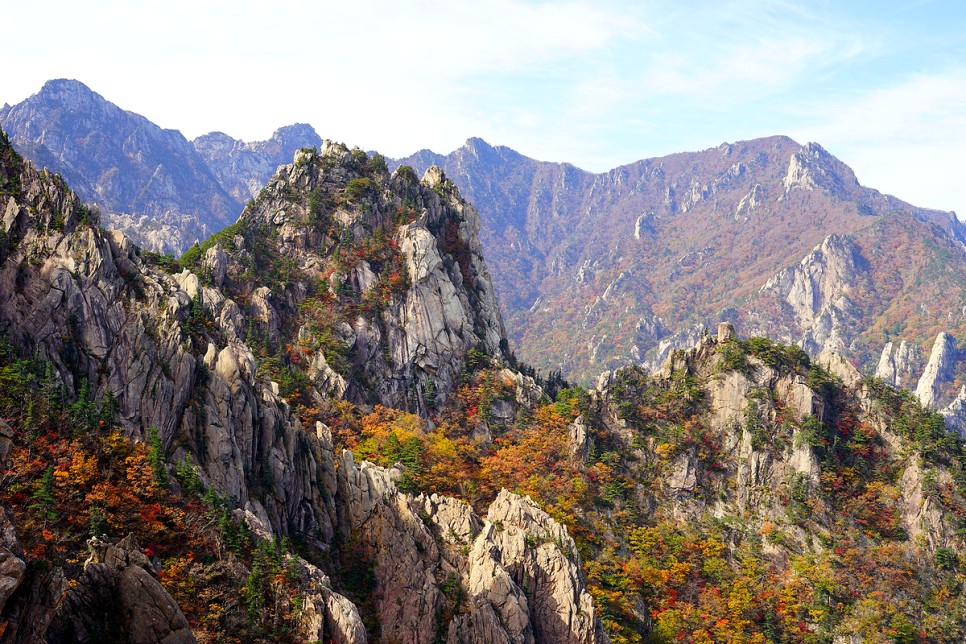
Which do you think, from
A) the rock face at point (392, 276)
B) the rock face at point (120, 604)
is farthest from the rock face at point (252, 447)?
the rock face at point (392, 276)

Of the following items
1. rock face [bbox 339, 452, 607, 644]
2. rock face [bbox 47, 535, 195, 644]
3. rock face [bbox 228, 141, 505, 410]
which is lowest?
rock face [bbox 339, 452, 607, 644]

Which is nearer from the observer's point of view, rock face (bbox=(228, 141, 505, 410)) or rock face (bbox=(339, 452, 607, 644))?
rock face (bbox=(339, 452, 607, 644))

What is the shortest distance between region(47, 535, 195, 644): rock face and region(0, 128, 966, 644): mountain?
95mm

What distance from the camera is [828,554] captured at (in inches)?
2505

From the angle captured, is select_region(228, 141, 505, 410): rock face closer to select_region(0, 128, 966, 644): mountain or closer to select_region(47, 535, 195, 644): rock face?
select_region(0, 128, 966, 644): mountain

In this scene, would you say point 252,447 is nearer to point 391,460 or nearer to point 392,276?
point 391,460

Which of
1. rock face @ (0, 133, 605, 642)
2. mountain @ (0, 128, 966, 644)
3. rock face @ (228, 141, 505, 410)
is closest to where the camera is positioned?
mountain @ (0, 128, 966, 644)

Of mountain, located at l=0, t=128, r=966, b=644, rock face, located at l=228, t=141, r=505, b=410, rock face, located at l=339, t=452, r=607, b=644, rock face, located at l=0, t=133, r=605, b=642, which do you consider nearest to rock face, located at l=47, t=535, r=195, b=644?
mountain, located at l=0, t=128, r=966, b=644

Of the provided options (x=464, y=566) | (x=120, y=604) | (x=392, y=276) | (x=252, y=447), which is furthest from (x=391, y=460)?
(x=120, y=604)

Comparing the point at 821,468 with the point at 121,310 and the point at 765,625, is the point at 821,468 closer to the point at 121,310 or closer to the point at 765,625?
the point at 765,625

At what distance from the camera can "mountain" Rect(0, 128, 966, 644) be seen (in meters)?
28.9

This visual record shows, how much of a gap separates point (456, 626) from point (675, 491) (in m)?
38.9

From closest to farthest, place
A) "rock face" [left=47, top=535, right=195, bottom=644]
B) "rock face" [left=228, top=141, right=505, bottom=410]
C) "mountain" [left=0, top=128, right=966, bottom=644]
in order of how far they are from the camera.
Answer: "rock face" [left=47, top=535, right=195, bottom=644], "mountain" [left=0, top=128, right=966, bottom=644], "rock face" [left=228, top=141, right=505, bottom=410]

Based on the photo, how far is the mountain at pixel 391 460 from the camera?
2891 cm
